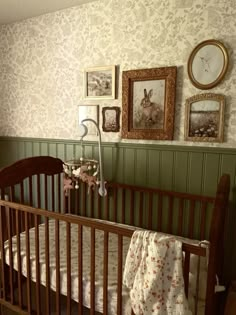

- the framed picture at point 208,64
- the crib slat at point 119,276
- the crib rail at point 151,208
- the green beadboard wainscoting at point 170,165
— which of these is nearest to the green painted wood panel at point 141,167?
the green beadboard wainscoting at point 170,165

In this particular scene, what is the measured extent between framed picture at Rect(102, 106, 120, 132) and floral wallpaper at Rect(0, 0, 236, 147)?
0.04 metres

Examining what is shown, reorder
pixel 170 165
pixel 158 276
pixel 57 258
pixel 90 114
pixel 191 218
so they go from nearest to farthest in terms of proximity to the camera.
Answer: pixel 158 276 → pixel 57 258 → pixel 191 218 → pixel 170 165 → pixel 90 114

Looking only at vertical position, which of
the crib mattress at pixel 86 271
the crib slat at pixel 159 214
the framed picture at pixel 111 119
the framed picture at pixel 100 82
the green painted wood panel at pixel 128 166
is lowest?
the crib mattress at pixel 86 271

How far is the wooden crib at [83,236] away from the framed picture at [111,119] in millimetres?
516

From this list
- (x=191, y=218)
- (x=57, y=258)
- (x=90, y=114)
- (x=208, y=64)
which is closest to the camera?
(x=57, y=258)

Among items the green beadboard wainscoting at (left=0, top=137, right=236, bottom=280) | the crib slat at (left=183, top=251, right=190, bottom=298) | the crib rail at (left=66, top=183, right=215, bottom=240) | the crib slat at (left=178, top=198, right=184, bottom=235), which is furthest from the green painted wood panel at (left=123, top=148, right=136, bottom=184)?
the crib slat at (left=183, top=251, right=190, bottom=298)

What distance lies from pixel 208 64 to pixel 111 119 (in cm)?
92

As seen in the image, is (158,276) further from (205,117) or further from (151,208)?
(205,117)

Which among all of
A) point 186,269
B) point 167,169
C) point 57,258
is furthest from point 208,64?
point 57,258

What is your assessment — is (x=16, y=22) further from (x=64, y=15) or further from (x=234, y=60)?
(x=234, y=60)

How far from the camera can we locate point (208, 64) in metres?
1.91

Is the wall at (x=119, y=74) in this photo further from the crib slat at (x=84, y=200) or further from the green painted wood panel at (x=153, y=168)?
the crib slat at (x=84, y=200)

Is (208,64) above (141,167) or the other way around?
above

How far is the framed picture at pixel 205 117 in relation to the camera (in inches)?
75.5
